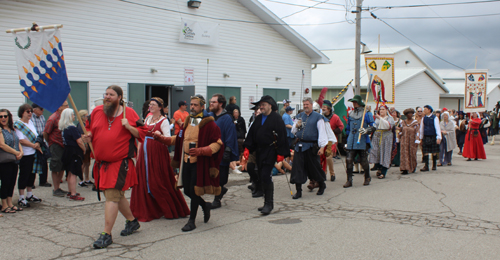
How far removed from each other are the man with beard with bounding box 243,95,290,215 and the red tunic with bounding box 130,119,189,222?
1.42m

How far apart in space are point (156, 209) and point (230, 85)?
466 inches

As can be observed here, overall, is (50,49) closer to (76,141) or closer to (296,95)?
(76,141)

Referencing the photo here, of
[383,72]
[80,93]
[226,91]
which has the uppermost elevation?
[383,72]

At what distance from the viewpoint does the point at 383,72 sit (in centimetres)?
1219

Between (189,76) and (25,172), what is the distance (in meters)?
9.84

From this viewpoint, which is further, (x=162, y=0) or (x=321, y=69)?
(x=321, y=69)

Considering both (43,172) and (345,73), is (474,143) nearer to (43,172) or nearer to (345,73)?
(43,172)

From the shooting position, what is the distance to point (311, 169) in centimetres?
784

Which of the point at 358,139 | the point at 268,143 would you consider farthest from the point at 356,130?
the point at 268,143

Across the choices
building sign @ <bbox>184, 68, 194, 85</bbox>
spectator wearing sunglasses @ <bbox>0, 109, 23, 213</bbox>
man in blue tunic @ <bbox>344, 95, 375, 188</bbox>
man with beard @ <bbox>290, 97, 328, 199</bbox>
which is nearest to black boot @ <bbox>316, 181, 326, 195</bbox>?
man with beard @ <bbox>290, 97, 328, 199</bbox>

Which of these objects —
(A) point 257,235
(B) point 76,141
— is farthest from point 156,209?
(B) point 76,141

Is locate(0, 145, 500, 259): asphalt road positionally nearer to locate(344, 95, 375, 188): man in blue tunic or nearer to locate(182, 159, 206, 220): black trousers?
locate(182, 159, 206, 220): black trousers

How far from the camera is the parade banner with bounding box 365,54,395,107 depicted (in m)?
11.9

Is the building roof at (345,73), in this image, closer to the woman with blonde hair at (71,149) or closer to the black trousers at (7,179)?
the woman with blonde hair at (71,149)
